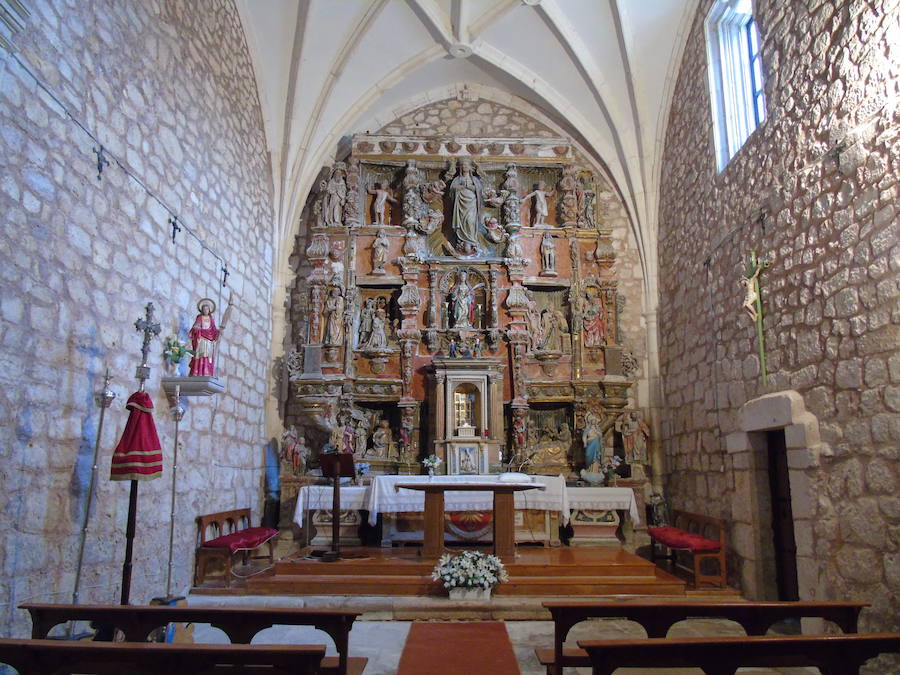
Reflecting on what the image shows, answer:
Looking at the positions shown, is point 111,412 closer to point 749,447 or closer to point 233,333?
point 233,333

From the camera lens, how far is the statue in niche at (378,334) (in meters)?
10.6

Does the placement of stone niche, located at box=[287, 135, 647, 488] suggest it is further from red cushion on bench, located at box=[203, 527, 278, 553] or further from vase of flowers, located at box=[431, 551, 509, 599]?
vase of flowers, located at box=[431, 551, 509, 599]

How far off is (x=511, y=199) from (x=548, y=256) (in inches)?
43.7

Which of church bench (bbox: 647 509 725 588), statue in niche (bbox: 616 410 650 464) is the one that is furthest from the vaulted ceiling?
church bench (bbox: 647 509 725 588)

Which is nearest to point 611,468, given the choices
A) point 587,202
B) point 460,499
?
point 460,499

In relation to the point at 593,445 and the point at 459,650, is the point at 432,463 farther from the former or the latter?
the point at 459,650

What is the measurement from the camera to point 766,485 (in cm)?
695

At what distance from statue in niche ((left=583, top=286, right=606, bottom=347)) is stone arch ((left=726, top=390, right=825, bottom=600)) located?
3.29 m

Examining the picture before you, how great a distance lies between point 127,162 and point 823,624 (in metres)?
7.03

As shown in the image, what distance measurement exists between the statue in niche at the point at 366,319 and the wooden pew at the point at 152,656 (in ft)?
25.7

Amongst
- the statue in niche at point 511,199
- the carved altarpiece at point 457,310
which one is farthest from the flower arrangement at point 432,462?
the statue in niche at point 511,199

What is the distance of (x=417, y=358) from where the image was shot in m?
10.5

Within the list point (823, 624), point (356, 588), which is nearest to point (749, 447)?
point (823, 624)

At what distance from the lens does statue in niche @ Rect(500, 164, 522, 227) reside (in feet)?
36.1
